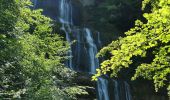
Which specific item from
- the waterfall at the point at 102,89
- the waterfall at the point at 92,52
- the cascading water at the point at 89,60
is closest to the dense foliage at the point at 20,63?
the waterfall at the point at 102,89

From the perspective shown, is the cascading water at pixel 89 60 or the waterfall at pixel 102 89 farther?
the cascading water at pixel 89 60

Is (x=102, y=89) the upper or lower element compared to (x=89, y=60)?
lower

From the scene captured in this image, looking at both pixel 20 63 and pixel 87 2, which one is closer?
pixel 20 63

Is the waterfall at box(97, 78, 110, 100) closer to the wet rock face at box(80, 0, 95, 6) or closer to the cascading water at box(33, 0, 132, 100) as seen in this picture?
the cascading water at box(33, 0, 132, 100)

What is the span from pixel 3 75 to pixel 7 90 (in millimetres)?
625

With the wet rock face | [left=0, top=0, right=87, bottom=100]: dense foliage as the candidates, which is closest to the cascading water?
the wet rock face

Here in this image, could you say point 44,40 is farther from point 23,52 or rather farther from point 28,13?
point 23,52

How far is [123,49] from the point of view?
5.45 m

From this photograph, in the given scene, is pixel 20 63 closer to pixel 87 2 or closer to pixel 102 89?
pixel 102 89

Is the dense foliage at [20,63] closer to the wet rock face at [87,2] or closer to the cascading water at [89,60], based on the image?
the cascading water at [89,60]

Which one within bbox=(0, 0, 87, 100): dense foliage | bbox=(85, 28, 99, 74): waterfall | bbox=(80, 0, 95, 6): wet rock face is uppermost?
bbox=(80, 0, 95, 6): wet rock face

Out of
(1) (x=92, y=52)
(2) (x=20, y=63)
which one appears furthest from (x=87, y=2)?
(2) (x=20, y=63)

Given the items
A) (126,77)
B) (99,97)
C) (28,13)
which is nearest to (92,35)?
(126,77)

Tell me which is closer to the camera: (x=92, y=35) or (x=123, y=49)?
(x=123, y=49)
